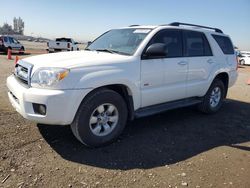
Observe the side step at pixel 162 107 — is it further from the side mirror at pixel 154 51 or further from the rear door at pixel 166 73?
the side mirror at pixel 154 51

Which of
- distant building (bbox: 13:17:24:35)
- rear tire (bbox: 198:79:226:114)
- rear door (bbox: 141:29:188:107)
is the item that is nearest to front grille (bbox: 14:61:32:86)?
rear door (bbox: 141:29:188:107)

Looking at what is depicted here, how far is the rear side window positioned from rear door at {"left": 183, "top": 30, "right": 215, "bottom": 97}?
1.65 feet

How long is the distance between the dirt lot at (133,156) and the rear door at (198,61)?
0.78m

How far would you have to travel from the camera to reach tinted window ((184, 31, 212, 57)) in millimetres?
5691

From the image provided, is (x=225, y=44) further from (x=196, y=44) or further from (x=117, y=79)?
(x=117, y=79)

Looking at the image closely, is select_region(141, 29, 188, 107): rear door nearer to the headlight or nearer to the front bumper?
the front bumper

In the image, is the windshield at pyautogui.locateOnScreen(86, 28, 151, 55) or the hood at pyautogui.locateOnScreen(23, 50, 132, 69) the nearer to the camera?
the hood at pyautogui.locateOnScreen(23, 50, 132, 69)

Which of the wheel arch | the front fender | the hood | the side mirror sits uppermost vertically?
the side mirror

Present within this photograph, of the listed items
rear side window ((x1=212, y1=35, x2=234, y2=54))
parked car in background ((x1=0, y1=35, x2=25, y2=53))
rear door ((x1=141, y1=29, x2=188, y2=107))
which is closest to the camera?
rear door ((x1=141, y1=29, x2=188, y2=107))

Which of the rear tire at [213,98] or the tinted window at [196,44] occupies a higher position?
the tinted window at [196,44]

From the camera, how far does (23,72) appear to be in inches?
168

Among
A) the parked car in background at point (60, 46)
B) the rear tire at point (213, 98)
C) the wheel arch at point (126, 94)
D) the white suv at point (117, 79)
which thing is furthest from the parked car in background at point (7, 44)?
the wheel arch at point (126, 94)

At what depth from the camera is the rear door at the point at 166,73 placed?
4.73 meters

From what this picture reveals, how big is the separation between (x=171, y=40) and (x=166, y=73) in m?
0.74
